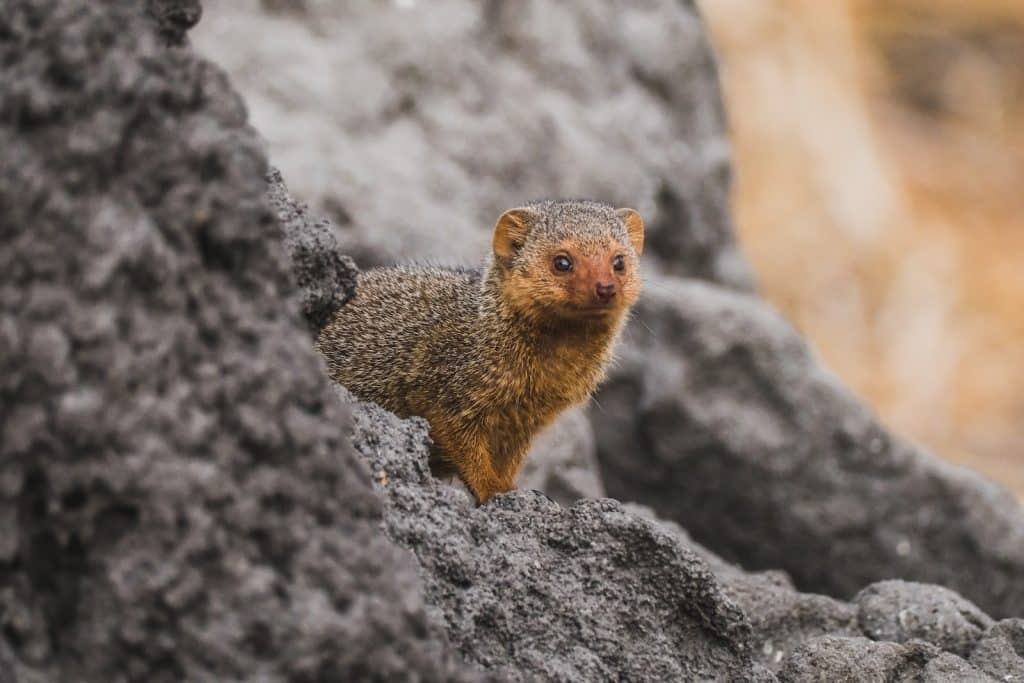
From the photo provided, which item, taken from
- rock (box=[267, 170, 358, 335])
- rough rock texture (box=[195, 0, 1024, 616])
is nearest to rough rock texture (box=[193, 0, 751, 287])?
rough rock texture (box=[195, 0, 1024, 616])

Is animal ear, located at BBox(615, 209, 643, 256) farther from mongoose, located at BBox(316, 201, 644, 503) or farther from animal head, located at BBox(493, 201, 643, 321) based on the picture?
mongoose, located at BBox(316, 201, 644, 503)

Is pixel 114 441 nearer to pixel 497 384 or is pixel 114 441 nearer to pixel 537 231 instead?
pixel 497 384

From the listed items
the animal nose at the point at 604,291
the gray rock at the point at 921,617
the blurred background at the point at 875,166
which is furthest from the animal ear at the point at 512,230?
the blurred background at the point at 875,166

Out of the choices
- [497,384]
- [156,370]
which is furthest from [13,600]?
[497,384]

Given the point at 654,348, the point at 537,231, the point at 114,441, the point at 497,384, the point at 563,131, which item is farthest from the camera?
the point at 563,131

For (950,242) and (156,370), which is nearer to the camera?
(156,370)

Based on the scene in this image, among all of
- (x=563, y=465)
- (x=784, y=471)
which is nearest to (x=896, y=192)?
(x=784, y=471)

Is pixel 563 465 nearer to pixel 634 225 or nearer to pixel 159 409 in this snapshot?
pixel 634 225
